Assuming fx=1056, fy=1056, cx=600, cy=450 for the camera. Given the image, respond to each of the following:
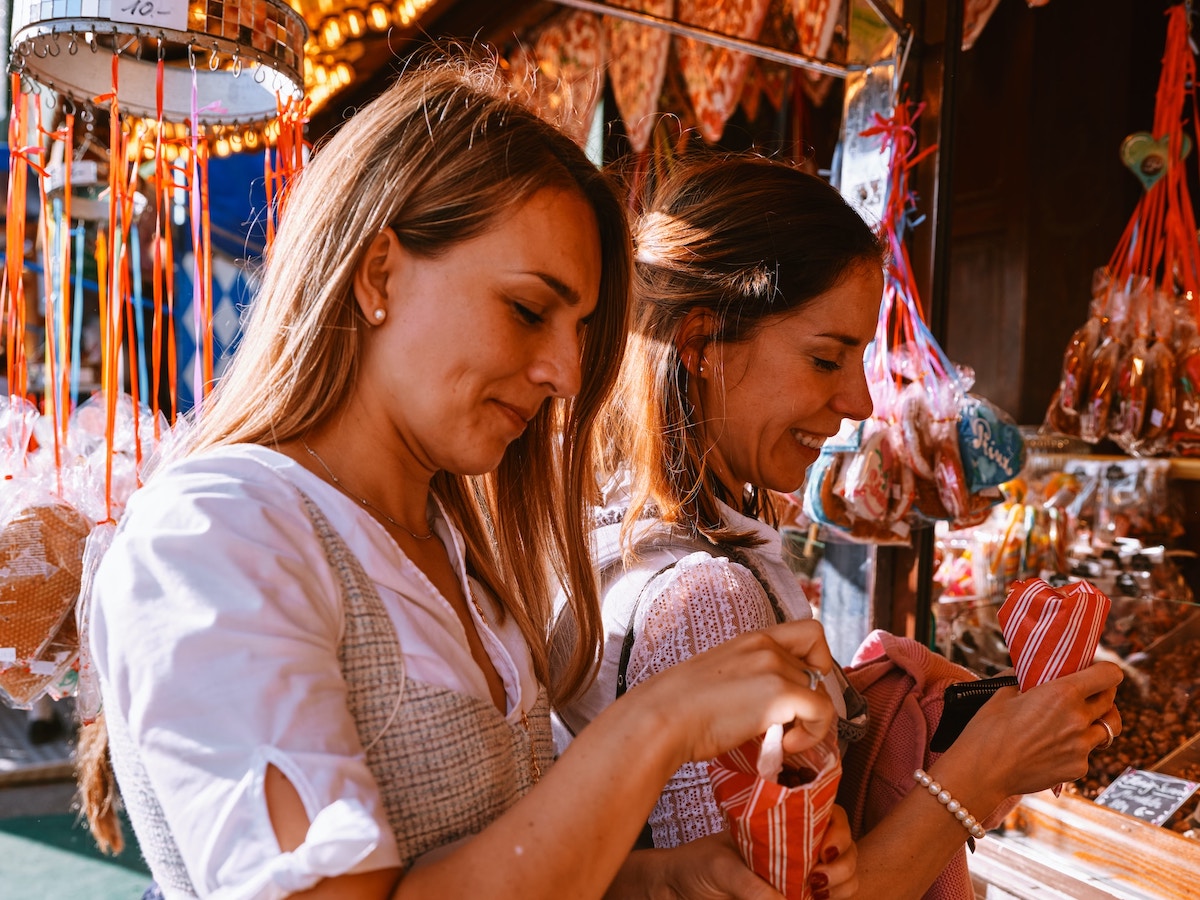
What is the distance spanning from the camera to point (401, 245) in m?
0.94

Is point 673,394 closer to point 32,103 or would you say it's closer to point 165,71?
point 165,71

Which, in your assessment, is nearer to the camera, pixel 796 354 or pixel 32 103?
pixel 796 354

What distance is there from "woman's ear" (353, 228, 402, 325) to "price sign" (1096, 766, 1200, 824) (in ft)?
5.73

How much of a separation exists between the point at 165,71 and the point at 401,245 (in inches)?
30.9

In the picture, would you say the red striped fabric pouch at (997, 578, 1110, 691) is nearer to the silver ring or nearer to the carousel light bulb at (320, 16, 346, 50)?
the silver ring

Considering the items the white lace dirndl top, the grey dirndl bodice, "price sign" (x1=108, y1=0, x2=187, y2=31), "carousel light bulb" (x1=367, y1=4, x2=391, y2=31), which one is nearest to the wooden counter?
the white lace dirndl top

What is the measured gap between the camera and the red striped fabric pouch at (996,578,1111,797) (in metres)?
1.21

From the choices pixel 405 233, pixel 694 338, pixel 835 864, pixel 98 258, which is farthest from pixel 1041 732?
pixel 98 258

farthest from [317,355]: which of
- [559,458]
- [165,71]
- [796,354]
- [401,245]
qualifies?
[165,71]

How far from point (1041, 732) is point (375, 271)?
87 centimetres

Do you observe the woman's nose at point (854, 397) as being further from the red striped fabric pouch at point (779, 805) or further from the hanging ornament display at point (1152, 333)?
the hanging ornament display at point (1152, 333)

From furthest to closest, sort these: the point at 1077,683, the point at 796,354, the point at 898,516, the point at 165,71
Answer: the point at 898,516, the point at 165,71, the point at 796,354, the point at 1077,683

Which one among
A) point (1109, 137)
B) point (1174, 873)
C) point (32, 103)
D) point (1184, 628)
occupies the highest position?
point (1109, 137)

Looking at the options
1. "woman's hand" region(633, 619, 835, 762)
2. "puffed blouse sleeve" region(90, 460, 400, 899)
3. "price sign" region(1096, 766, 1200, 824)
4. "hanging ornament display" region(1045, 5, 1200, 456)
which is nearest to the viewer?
"puffed blouse sleeve" region(90, 460, 400, 899)
